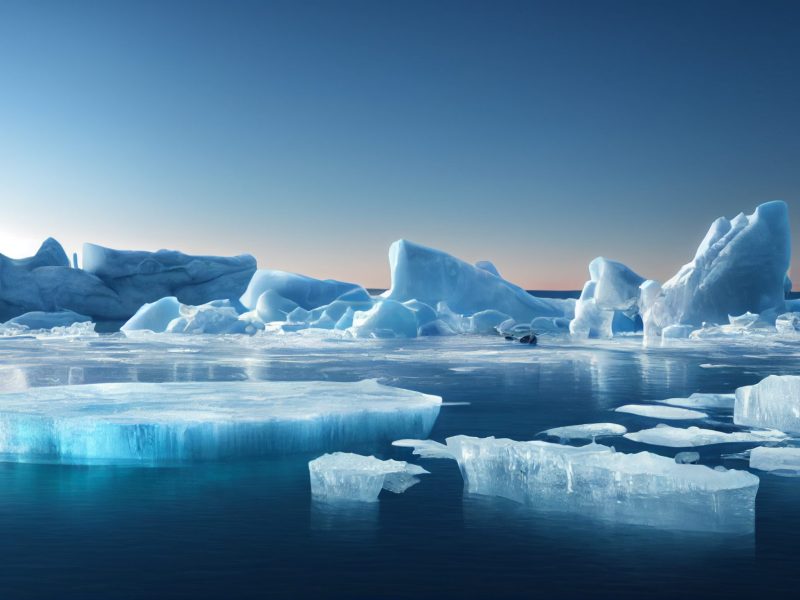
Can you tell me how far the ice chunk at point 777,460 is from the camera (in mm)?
6059

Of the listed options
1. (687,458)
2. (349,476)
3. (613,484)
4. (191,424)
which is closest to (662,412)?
(687,458)

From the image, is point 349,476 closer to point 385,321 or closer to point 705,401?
point 705,401

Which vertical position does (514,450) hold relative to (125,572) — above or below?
above

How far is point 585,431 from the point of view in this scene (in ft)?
25.4

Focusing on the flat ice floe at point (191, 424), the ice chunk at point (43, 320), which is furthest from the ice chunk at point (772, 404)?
the ice chunk at point (43, 320)

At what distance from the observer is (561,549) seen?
4.42 m

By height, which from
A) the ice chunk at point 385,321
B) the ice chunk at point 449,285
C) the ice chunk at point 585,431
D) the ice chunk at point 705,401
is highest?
the ice chunk at point 449,285

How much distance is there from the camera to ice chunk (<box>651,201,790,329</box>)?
24.8 m

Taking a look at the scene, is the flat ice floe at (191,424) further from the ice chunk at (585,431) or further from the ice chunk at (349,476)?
the ice chunk at (349,476)

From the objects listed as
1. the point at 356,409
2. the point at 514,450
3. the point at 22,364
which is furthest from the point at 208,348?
the point at 514,450

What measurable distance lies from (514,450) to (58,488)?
306 cm

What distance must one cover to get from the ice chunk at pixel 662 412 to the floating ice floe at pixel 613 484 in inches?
137

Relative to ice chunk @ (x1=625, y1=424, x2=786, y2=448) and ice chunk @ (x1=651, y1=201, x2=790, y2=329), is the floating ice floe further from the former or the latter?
ice chunk @ (x1=651, y1=201, x2=790, y2=329)

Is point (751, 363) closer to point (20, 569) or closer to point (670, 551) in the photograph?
point (670, 551)
